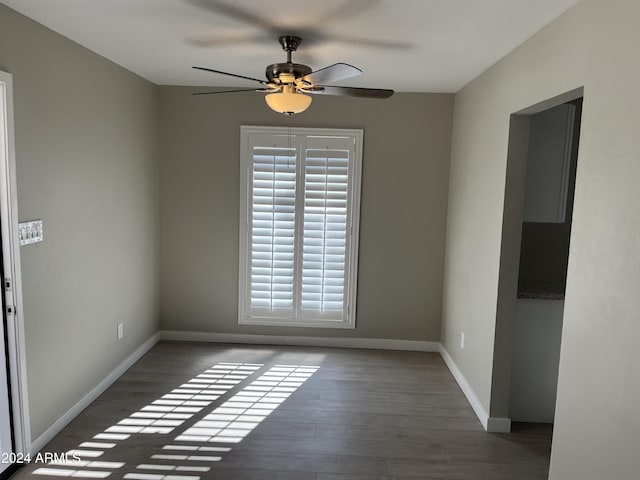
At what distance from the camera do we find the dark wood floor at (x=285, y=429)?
102 inches

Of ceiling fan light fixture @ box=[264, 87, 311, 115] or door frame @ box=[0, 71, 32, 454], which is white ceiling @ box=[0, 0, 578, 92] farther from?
door frame @ box=[0, 71, 32, 454]

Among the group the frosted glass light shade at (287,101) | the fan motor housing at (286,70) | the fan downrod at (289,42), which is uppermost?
the fan downrod at (289,42)

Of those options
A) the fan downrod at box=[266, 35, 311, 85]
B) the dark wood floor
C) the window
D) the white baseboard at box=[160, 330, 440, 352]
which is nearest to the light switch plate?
the dark wood floor

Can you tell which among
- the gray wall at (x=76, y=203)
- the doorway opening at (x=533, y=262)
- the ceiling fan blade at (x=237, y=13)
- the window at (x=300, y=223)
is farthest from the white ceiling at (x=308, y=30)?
the window at (x=300, y=223)

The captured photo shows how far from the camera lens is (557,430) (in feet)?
7.10

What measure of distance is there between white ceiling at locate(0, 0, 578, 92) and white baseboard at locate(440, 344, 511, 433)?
94.8 inches

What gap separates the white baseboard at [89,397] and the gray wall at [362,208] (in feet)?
1.50

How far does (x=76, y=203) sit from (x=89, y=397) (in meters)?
1.39

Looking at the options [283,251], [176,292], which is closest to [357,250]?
[283,251]

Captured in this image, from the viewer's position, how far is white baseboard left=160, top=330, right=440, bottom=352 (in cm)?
452

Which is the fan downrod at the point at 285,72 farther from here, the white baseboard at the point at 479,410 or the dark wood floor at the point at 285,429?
the white baseboard at the point at 479,410

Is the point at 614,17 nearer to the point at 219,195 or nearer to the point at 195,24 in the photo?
the point at 195,24

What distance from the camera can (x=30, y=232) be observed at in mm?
2516

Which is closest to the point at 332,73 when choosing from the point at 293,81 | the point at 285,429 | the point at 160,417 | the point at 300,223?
the point at 293,81
